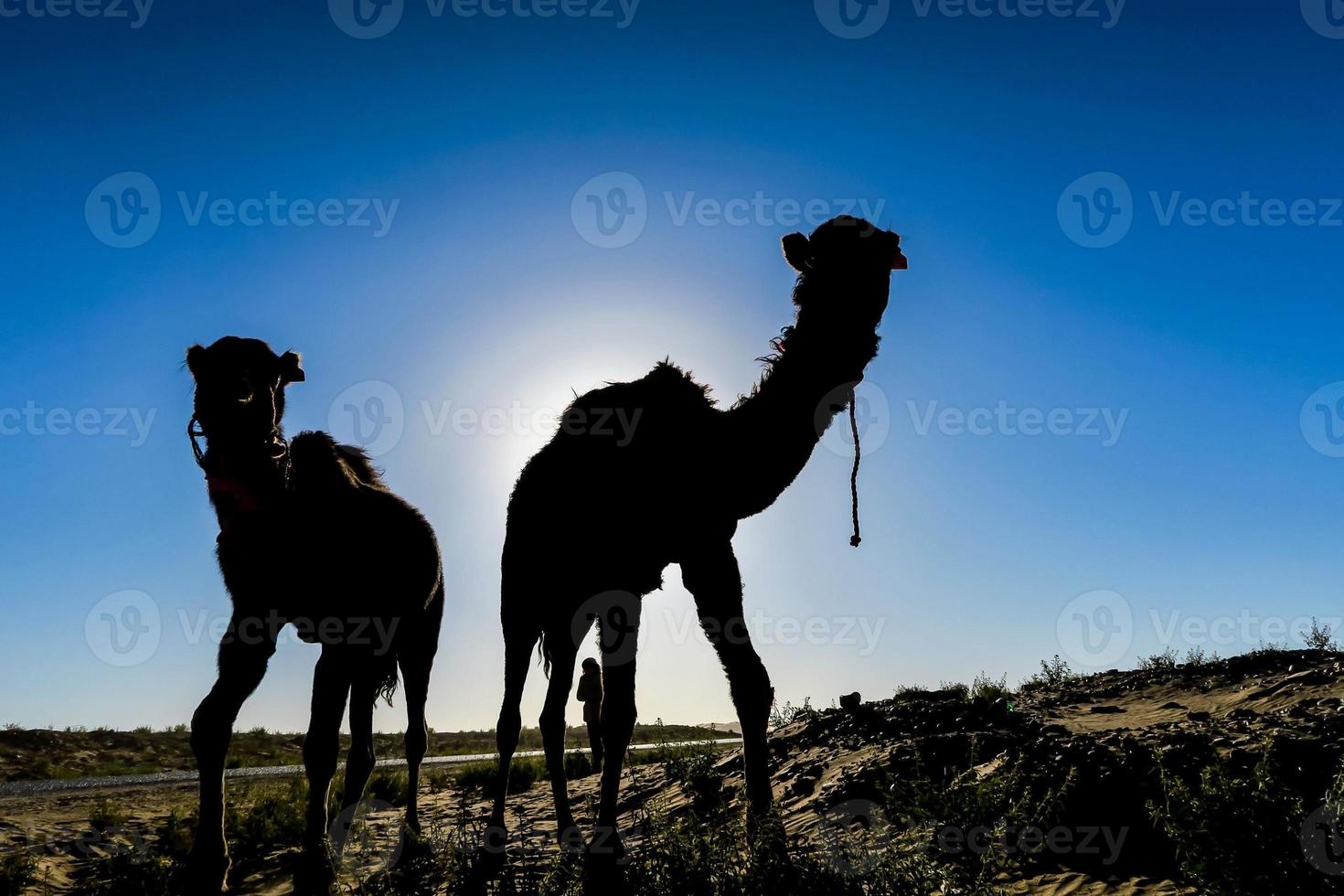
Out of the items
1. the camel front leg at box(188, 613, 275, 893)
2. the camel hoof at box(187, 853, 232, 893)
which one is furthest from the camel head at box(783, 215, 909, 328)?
the camel hoof at box(187, 853, 232, 893)

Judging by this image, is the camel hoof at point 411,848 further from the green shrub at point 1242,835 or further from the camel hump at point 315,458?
the green shrub at point 1242,835

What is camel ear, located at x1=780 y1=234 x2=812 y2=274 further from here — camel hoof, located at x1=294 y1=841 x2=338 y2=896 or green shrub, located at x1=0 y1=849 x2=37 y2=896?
green shrub, located at x1=0 y1=849 x2=37 y2=896

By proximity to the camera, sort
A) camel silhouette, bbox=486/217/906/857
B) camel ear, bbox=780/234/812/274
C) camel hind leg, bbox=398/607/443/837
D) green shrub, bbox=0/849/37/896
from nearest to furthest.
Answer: camel silhouette, bbox=486/217/906/857 → camel ear, bbox=780/234/812/274 → green shrub, bbox=0/849/37/896 → camel hind leg, bbox=398/607/443/837

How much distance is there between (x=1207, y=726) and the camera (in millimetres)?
7980

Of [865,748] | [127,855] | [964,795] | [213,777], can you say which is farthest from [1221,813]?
[127,855]

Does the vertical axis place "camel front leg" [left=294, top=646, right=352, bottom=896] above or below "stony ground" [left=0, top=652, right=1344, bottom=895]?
above

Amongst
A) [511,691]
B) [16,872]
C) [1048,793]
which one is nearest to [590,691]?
[511,691]

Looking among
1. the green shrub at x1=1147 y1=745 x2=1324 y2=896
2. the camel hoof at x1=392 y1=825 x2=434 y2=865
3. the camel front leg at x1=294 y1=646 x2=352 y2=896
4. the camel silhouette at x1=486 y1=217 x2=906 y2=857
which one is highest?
the camel silhouette at x1=486 y1=217 x2=906 y2=857

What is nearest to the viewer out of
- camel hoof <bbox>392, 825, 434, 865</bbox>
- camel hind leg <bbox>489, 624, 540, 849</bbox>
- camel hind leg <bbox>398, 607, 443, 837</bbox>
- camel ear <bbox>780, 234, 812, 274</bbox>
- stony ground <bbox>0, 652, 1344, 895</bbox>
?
stony ground <bbox>0, 652, 1344, 895</bbox>

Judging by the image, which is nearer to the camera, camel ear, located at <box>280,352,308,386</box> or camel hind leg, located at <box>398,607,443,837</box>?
camel ear, located at <box>280,352,308,386</box>

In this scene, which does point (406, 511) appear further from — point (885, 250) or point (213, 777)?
point (885, 250)

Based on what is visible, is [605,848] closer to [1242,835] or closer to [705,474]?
[705,474]

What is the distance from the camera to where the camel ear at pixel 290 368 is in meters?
5.72

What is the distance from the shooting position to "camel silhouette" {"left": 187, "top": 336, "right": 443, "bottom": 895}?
5.00 meters
